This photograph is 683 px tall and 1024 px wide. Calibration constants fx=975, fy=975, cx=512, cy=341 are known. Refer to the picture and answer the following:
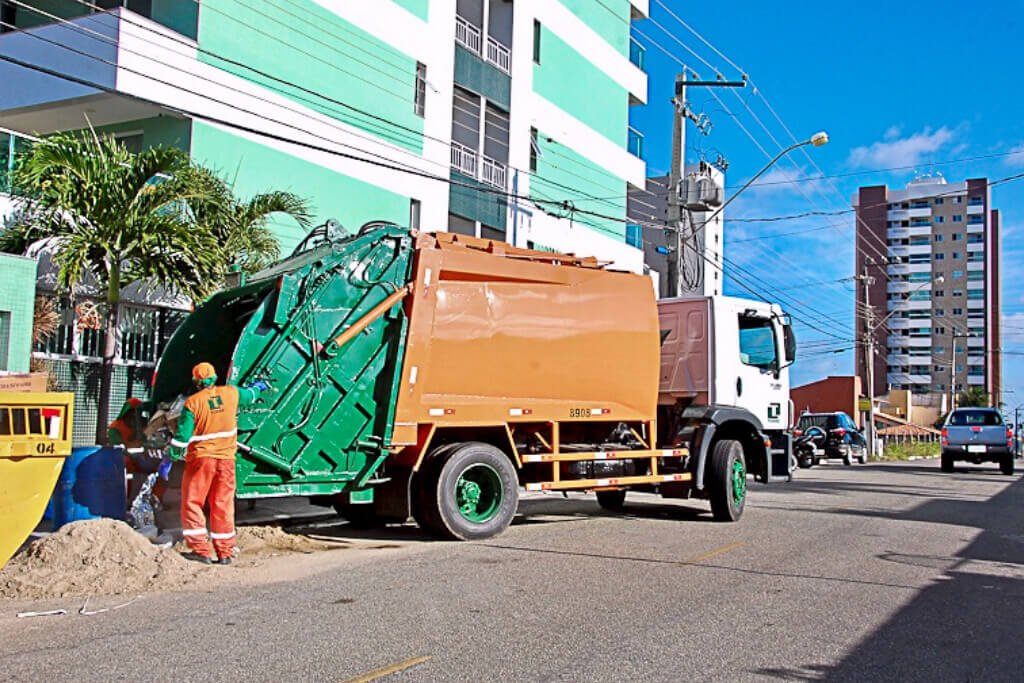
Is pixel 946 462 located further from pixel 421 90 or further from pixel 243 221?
pixel 243 221

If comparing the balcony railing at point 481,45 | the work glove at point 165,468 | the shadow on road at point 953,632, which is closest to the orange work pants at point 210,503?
the work glove at point 165,468

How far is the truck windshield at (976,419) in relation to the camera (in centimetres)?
2791

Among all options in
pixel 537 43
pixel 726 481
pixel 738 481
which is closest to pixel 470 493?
pixel 726 481

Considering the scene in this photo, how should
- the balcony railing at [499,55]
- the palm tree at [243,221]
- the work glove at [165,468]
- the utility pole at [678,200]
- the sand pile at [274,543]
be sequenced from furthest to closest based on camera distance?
the balcony railing at [499,55] < the utility pole at [678,200] < the palm tree at [243,221] < the sand pile at [274,543] < the work glove at [165,468]

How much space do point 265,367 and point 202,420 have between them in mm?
772

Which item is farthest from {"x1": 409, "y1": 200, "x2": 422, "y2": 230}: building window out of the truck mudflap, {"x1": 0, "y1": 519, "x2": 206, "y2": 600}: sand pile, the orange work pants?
{"x1": 0, "y1": 519, "x2": 206, "y2": 600}: sand pile

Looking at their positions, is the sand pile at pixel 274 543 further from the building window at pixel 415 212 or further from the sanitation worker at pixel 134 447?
the building window at pixel 415 212

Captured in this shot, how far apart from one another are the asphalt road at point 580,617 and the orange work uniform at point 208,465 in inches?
13.9

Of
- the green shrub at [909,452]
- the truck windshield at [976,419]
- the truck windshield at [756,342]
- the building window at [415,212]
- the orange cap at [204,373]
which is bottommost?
the green shrub at [909,452]

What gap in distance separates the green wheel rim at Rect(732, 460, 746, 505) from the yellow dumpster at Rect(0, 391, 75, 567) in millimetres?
7906

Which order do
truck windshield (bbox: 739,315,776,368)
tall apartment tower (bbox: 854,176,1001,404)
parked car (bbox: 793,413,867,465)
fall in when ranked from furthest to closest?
tall apartment tower (bbox: 854,176,1001,404) < parked car (bbox: 793,413,867,465) < truck windshield (bbox: 739,315,776,368)

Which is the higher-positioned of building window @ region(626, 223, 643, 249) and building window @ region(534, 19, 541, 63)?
building window @ region(534, 19, 541, 63)

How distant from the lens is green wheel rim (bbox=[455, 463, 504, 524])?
9.95 metres

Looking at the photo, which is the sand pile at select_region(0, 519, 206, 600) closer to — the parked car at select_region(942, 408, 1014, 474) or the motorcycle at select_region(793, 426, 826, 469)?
the motorcycle at select_region(793, 426, 826, 469)
